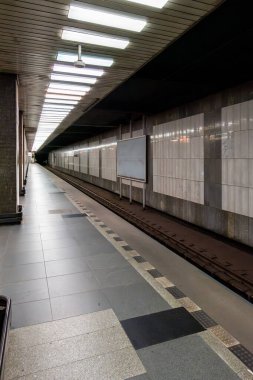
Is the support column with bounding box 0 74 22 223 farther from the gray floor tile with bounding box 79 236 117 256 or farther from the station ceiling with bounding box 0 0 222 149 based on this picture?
the gray floor tile with bounding box 79 236 117 256

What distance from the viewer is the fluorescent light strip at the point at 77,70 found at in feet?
16.2

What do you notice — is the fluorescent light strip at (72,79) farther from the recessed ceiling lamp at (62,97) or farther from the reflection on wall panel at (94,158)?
the reflection on wall panel at (94,158)

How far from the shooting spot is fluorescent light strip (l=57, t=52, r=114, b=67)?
438 cm

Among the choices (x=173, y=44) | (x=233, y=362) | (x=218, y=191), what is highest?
(x=173, y=44)

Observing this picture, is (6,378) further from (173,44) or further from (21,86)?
(21,86)

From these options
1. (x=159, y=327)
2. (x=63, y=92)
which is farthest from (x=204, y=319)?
(x=63, y=92)

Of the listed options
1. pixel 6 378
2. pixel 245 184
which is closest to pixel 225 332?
pixel 6 378

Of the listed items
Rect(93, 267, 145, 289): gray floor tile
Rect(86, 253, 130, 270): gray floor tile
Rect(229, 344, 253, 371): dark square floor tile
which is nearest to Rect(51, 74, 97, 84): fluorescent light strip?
Rect(86, 253, 130, 270): gray floor tile

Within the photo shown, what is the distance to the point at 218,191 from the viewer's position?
5.67 m

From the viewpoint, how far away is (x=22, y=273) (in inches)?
139

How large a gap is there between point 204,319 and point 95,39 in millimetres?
3778

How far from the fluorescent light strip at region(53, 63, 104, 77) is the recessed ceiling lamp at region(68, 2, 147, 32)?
1.72m

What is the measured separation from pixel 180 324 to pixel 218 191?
147 inches

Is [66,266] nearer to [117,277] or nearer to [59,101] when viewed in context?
[117,277]
